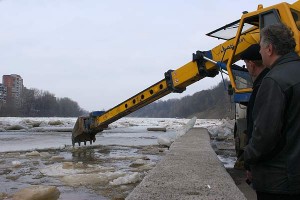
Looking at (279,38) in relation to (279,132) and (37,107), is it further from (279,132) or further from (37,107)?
(37,107)

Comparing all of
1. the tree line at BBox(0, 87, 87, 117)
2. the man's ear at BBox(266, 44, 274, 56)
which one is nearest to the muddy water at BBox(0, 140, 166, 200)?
the man's ear at BBox(266, 44, 274, 56)

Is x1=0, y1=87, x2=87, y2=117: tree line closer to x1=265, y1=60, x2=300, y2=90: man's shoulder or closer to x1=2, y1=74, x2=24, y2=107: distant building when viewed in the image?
x1=2, y1=74, x2=24, y2=107: distant building

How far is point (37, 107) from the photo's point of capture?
119750 mm

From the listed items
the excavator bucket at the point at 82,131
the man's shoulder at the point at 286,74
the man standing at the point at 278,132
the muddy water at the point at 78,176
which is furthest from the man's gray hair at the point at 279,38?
the excavator bucket at the point at 82,131

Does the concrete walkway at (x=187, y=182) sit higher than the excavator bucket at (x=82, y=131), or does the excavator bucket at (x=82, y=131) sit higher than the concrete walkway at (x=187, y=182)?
the excavator bucket at (x=82, y=131)

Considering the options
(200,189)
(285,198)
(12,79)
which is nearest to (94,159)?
(200,189)

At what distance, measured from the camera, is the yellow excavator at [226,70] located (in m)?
6.31

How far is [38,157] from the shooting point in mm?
11148

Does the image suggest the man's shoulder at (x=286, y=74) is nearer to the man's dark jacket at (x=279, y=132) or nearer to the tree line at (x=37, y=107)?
the man's dark jacket at (x=279, y=132)

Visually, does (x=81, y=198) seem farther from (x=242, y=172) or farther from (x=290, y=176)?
(x=290, y=176)

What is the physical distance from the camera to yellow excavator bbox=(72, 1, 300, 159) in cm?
631

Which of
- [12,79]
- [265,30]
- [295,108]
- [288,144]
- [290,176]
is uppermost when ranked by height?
[12,79]

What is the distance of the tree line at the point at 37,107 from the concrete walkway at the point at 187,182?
325ft

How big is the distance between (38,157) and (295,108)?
9998 millimetres
